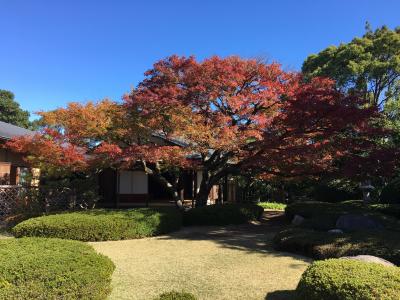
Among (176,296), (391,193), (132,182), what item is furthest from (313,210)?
(176,296)

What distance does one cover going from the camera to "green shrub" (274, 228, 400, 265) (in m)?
7.67

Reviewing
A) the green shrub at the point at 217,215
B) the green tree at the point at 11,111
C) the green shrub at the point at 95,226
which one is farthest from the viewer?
the green tree at the point at 11,111

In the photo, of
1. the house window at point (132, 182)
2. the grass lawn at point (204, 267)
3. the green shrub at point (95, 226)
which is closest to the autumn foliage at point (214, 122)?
the green shrub at point (95, 226)

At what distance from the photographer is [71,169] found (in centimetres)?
1389

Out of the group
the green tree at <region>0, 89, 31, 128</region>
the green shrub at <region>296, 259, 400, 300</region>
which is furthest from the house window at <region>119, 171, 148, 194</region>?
A: the green tree at <region>0, 89, 31, 128</region>

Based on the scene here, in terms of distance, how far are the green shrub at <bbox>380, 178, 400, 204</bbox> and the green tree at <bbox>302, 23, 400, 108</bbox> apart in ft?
22.3

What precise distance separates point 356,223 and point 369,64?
1633 centimetres

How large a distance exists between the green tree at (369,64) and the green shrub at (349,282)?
20.6 metres

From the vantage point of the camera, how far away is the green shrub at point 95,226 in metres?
10.7

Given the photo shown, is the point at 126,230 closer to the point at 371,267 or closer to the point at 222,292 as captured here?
the point at 222,292

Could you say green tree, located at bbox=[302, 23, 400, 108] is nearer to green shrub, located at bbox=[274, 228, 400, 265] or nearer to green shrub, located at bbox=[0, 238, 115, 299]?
green shrub, located at bbox=[274, 228, 400, 265]

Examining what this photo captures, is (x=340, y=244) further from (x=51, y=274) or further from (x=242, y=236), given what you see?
(x=51, y=274)

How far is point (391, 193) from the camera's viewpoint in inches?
763

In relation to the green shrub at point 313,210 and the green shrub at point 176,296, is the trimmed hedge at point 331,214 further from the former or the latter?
the green shrub at point 176,296
